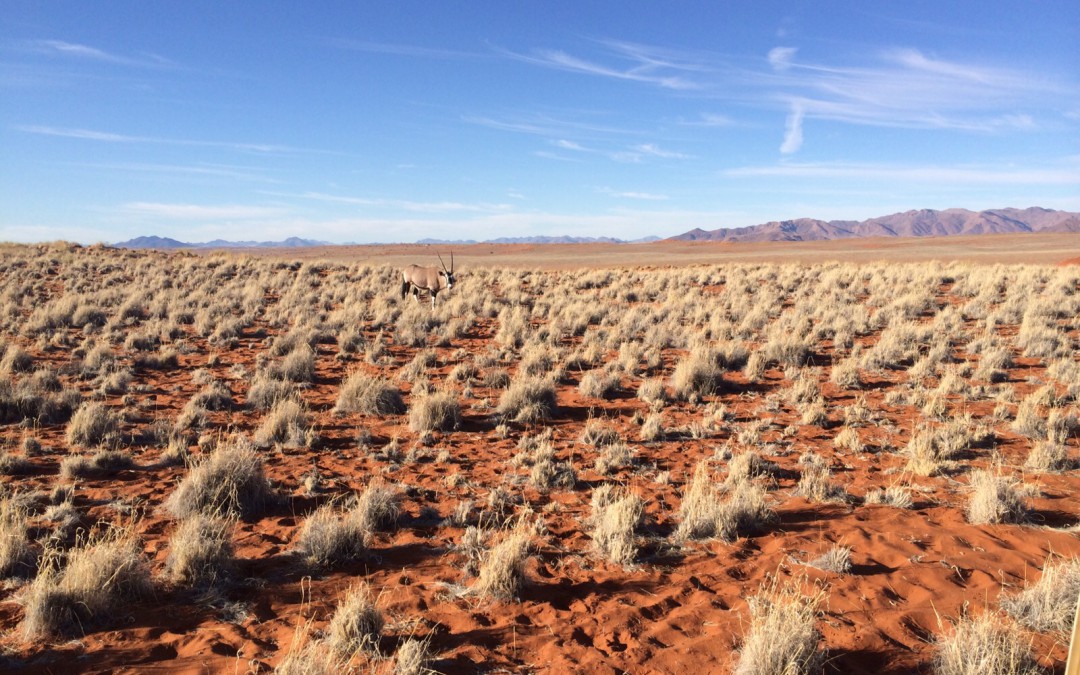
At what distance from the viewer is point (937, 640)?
12.5ft

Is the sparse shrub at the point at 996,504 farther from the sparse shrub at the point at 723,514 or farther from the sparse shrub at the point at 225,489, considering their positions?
the sparse shrub at the point at 225,489

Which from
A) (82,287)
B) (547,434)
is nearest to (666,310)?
(547,434)

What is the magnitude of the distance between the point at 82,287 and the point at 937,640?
27695mm

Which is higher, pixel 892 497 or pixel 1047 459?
pixel 1047 459

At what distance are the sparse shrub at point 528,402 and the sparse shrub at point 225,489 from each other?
3.93 m

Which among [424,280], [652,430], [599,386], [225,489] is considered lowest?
[652,430]

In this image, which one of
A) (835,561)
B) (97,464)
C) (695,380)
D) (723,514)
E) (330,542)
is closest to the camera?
(835,561)

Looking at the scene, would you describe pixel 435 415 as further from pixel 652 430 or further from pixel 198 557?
pixel 198 557

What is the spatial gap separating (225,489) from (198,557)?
4.80ft

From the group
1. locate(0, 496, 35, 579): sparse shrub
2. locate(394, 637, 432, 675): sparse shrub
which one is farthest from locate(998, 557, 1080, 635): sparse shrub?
locate(0, 496, 35, 579): sparse shrub

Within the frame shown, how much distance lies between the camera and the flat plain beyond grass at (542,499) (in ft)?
12.6

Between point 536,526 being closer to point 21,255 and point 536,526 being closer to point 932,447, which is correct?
point 932,447

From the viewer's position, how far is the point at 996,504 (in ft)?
18.0

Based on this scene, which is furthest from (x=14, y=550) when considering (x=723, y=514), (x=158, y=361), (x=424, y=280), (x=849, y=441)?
(x=424, y=280)
